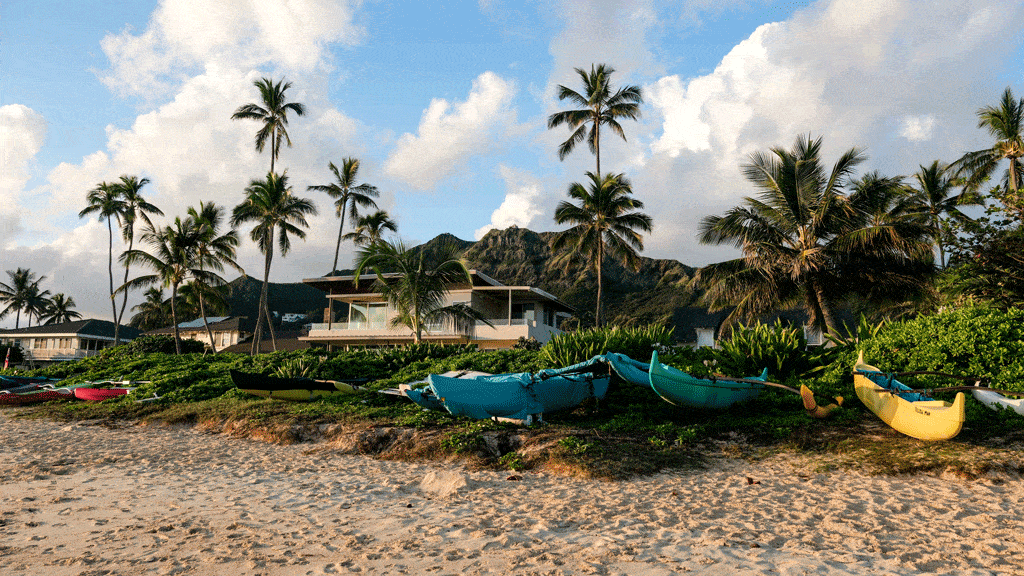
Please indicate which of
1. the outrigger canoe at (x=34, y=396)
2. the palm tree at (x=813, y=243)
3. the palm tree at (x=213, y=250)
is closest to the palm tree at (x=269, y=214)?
the palm tree at (x=213, y=250)

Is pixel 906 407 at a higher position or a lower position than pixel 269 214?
lower

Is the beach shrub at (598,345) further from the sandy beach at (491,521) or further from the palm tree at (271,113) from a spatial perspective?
the palm tree at (271,113)

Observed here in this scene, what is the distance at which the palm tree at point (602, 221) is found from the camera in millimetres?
28844

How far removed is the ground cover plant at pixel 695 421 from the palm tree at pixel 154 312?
191ft

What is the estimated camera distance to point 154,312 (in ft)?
213

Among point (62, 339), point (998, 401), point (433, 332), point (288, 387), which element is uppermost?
point (62, 339)

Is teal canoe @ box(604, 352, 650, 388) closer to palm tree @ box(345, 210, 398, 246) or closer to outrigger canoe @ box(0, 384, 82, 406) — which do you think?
outrigger canoe @ box(0, 384, 82, 406)

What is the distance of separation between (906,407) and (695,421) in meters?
2.89

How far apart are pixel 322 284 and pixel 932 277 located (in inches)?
1059

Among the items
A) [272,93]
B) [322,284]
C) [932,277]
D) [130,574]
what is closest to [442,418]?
[130,574]

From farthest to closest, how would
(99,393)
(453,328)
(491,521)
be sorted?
(453,328) → (99,393) → (491,521)

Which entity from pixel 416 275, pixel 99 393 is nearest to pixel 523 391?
pixel 416 275

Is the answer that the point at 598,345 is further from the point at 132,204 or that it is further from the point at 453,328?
the point at 132,204

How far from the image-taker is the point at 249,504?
20.0 feet
